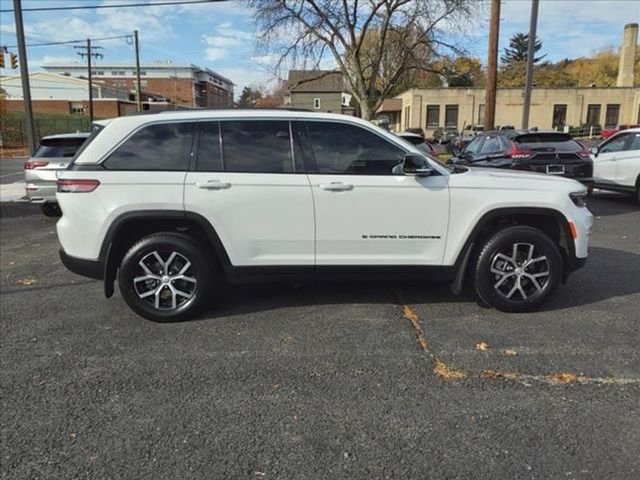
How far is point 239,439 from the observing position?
305 cm

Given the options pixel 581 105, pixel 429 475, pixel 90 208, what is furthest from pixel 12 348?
pixel 581 105

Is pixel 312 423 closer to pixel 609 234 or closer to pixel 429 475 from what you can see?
pixel 429 475

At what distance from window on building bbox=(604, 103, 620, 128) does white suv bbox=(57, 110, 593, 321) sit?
55.5 meters

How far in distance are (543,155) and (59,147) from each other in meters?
9.17

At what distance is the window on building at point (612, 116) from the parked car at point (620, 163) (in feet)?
154

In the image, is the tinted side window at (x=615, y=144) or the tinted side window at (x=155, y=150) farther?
the tinted side window at (x=615, y=144)

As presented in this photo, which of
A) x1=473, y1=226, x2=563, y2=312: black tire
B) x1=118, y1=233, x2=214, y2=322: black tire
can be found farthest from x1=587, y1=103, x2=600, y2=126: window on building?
x1=118, y1=233, x2=214, y2=322: black tire

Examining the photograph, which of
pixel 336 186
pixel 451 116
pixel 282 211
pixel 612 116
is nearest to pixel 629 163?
pixel 336 186

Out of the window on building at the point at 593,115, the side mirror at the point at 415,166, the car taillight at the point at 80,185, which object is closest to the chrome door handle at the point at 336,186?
the side mirror at the point at 415,166

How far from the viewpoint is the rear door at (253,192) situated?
4691 mm

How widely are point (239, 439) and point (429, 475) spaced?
3.45 feet

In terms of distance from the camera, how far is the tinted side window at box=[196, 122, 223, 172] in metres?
4.75

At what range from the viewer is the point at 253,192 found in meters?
4.70

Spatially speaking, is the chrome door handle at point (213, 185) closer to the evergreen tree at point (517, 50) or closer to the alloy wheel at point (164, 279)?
the alloy wheel at point (164, 279)
